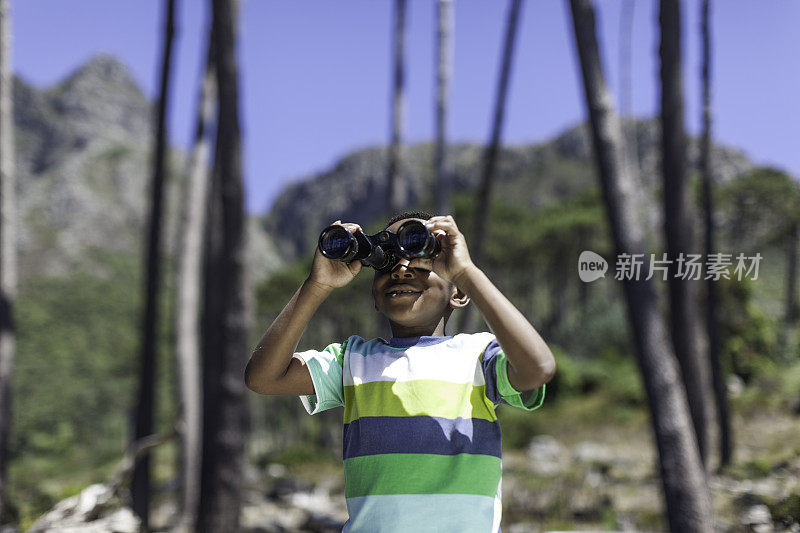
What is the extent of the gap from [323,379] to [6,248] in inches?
212

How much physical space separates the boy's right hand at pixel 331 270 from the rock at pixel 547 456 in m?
9.21

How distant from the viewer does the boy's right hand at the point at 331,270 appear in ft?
5.09

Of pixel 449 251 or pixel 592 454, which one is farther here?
pixel 592 454

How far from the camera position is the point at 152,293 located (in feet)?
26.1

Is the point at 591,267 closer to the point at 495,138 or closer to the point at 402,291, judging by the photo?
the point at 402,291

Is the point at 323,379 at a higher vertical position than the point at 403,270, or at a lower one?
lower

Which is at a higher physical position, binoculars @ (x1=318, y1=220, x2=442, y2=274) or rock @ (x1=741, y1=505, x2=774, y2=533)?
binoculars @ (x1=318, y1=220, x2=442, y2=274)

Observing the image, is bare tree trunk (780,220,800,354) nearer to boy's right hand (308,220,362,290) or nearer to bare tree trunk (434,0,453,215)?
bare tree trunk (434,0,453,215)

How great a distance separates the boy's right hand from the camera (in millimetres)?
1553

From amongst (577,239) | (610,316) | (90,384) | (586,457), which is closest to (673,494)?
(586,457)

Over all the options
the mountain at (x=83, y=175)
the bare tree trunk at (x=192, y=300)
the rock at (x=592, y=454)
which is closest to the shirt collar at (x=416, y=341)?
the bare tree trunk at (x=192, y=300)

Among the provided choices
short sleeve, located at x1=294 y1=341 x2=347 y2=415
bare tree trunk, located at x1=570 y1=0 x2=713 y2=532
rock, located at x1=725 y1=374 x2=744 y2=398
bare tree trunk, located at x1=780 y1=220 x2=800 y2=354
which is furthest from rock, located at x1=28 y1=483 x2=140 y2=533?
rock, located at x1=725 y1=374 x2=744 y2=398

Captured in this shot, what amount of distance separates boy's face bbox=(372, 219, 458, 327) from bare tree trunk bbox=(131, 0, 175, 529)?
5.94m

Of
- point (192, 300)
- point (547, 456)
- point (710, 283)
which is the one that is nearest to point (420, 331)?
point (192, 300)
